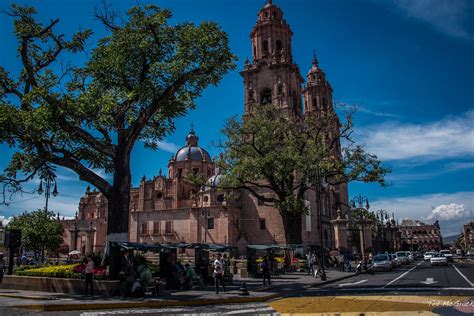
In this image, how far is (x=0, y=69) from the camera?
18.8 meters

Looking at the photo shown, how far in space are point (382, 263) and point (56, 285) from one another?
84.7 feet

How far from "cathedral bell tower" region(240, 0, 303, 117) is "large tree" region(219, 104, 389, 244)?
18.9 meters

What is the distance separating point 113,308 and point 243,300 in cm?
477

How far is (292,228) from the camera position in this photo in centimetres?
3347

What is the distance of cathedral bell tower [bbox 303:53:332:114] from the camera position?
240 ft

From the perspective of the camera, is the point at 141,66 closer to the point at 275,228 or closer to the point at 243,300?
the point at 243,300

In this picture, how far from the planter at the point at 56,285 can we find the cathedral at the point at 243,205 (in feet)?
97.6

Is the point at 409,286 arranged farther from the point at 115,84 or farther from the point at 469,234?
the point at 469,234

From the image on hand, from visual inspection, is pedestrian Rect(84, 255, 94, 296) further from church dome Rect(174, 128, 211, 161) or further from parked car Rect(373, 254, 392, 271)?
church dome Rect(174, 128, 211, 161)

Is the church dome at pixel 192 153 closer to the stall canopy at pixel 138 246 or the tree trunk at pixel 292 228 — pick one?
the tree trunk at pixel 292 228

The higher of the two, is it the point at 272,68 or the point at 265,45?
the point at 265,45

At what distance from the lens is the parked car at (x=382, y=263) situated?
109 feet

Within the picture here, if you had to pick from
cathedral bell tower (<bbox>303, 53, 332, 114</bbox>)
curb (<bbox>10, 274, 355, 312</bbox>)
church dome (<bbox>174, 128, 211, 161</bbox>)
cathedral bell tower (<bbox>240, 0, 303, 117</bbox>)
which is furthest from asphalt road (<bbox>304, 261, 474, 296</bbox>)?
cathedral bell tower (<bbox>303, 53, 332, 114</bbox>)

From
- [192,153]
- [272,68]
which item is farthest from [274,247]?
[192,153]
